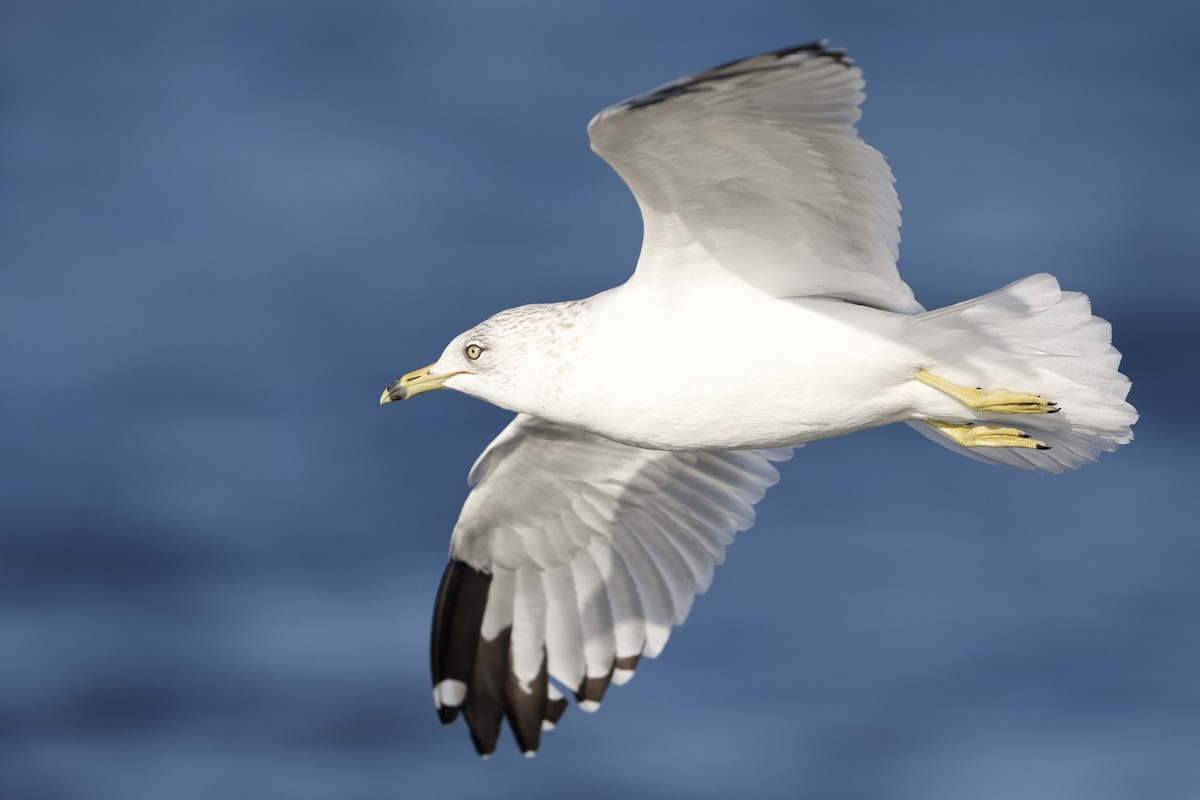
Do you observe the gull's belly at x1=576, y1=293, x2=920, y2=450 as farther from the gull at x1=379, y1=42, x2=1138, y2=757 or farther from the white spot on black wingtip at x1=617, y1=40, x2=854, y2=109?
the white spot on black wingtip at x1=617, y1=40, x2=854, y2=109

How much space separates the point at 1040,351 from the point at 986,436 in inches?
16.5

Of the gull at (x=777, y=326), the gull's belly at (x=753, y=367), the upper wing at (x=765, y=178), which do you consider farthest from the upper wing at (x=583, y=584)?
the upper wing at (x=765, y=178)

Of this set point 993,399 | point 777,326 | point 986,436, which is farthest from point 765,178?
point 986,436

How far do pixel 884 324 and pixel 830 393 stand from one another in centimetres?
29

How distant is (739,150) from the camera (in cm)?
590

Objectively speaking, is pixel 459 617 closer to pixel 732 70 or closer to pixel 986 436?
pixel 986 436

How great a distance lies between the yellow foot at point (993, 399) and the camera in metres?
6.40

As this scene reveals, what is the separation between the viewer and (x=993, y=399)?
641 centimetres

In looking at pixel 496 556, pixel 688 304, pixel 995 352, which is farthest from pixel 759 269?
pixel 496 556

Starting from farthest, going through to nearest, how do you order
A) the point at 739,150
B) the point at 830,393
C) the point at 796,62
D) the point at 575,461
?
the point at 575,461
the point at 830,393
the point at 739,150
the point at 796,62

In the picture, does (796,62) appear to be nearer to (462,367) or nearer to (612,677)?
(462,367)

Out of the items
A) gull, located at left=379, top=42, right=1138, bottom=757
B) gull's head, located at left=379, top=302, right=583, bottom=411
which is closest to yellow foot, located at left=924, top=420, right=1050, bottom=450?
gull, located at left=379, top=42, right=1138, bottom=757

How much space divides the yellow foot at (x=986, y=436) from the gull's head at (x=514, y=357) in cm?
136

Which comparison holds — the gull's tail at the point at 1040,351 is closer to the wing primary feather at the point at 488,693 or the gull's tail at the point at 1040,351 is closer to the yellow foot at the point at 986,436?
the yellow foot at the point at 986,436
